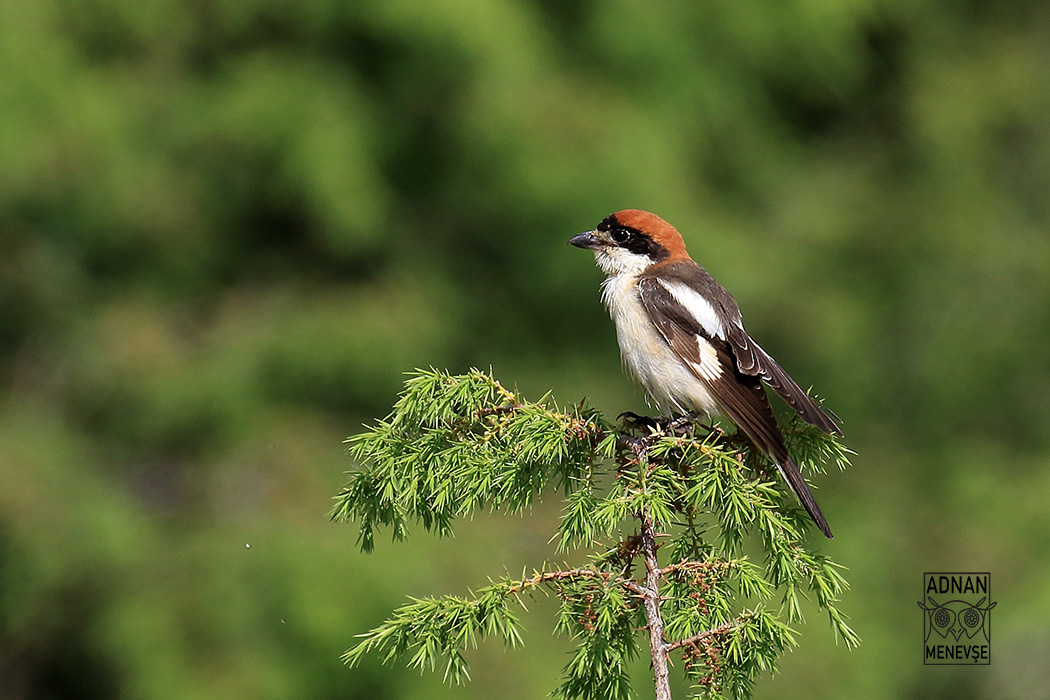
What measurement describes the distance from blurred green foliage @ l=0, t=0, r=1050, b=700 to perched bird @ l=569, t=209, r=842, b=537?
121 inches

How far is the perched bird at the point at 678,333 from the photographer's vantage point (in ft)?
11.9

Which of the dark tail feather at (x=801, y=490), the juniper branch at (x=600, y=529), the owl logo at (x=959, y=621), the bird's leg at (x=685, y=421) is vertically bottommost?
the juniper branch at (x=600, y=529)

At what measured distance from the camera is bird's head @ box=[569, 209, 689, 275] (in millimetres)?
4348

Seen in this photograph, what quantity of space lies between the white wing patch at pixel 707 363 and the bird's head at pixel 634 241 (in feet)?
1.92

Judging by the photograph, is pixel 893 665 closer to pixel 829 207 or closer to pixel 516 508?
pixel 829 207

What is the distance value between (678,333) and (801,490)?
38.1 inches

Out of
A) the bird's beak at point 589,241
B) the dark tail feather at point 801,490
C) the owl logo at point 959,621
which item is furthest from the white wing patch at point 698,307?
the owl logo at point 959,621

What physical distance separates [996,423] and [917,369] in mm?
1204

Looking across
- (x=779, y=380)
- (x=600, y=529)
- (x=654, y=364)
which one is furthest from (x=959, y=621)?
(x=600, y=529)

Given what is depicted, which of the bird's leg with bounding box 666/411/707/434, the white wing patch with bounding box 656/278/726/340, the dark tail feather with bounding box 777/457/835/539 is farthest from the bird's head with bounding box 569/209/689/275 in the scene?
the dark tail feather with bounding box 777/457/835/539

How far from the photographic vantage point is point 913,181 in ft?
34.5

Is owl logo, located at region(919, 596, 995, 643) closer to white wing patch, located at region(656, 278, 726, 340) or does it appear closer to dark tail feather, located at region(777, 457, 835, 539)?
white wing patch, located at region(656, 278, 726, 340)

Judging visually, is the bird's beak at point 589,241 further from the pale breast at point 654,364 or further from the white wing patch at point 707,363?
the white wing patch at point 707,363

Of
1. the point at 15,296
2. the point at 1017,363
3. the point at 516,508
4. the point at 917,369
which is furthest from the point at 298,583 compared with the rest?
the point at 1017,363
